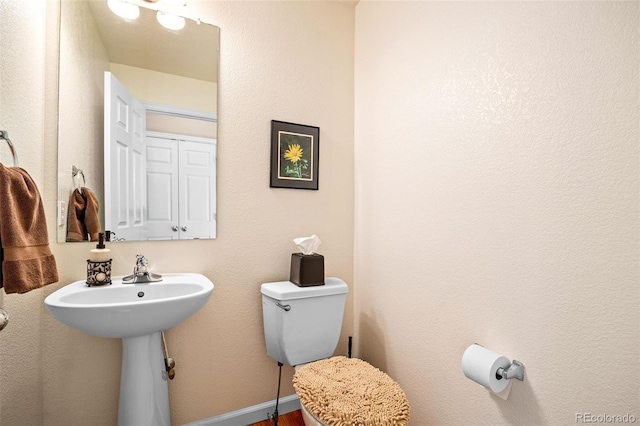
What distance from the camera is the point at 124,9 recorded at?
153 centimetres

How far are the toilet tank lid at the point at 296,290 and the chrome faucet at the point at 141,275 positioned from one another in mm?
521

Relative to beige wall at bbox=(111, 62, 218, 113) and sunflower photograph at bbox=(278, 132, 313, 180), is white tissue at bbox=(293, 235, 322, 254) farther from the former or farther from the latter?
beige wall at bbox=(111, 62, 218, 113)

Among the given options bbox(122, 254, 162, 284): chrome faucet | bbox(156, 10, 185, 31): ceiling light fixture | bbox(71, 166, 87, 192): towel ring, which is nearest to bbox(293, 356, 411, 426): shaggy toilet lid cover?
bbox(122, 254, 162, 284): chrome faucet

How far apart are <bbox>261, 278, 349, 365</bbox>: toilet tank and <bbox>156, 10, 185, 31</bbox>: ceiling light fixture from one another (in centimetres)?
140

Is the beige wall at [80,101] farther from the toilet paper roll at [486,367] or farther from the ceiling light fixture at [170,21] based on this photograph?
the toilet paper roll at [486,367]

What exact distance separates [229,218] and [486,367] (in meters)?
1.32

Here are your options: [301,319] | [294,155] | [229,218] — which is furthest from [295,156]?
[301,319]

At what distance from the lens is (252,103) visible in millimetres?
1768

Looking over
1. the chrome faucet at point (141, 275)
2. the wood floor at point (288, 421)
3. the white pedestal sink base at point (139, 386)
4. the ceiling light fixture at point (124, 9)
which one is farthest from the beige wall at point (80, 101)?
the wood floor at point (288, 421)

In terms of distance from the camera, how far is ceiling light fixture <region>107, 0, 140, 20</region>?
59.6 inches

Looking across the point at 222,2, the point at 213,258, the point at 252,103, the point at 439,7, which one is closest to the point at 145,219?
the point at 213,258

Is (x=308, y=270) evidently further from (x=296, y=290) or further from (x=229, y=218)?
(x=229, y=218)

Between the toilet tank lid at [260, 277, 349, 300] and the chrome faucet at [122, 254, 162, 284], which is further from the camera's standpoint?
the toilet tank lid at [260, 277, 349, 300]

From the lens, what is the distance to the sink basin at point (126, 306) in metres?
1.09
